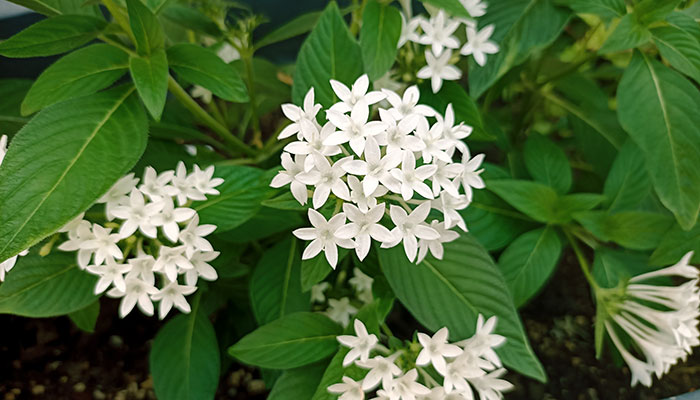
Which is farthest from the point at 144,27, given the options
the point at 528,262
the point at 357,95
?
the point at 528,262

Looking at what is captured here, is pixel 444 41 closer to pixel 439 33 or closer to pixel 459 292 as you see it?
pixel 439 33

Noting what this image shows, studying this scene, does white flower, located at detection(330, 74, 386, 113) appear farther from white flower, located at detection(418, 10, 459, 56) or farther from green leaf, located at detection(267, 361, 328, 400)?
green leaf, located at detection(267, 361, 328, 400)

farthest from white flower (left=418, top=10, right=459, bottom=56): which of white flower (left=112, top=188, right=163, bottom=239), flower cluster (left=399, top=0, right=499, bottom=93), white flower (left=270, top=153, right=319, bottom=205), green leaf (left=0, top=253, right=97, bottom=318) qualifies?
green leaf (left=0, top=253, right=97, bottom=318)

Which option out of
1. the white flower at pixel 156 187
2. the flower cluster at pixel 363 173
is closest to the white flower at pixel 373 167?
the flower cluster at pixel 363 173

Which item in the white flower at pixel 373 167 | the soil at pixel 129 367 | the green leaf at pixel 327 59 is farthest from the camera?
the soil at pixel 129 367

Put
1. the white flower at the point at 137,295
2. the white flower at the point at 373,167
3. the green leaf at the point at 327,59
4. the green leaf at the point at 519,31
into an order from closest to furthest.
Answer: the white flower at the point at 373,167 < the white flower at the point at 137,295 < the green leaf at the point at 327,59 < the green leaf at the point at 519,31

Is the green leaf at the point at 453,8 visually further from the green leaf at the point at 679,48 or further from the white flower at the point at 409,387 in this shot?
the white flower at the point at 409,387

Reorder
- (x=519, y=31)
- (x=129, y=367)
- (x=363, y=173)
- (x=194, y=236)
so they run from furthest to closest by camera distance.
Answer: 1. (x=129, y=367)
2. (x=519, y=31)
3. (x=194, y=236)
4. (x=363, y=173)
